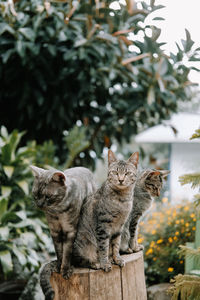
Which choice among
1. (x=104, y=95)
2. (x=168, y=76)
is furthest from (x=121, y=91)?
(x=168, y=76)

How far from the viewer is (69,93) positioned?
4.52 m

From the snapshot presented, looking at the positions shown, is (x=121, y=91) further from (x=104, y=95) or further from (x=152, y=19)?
(x=152, y=19)

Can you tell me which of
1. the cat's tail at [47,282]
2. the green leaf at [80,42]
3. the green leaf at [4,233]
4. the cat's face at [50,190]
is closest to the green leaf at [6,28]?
the green leaf at [80,42]

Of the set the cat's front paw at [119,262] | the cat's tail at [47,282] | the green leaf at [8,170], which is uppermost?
the green leaf at [8,170]

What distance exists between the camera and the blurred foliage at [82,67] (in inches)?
145

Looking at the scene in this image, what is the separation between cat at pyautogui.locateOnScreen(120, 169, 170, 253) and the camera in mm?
2258

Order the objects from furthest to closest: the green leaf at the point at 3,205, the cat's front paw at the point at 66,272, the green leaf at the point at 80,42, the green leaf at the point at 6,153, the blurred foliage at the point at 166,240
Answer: the green leaf at the point at 6,153, the green leaf at the point at 3,205, the green leaf at the point at 80,42, the blurred foliage at the point at 166,240, the cat's front paw at the point at 66,272

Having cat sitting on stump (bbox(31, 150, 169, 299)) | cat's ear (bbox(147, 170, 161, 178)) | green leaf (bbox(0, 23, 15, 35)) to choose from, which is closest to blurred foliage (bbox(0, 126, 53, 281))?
green leaf (bbox(0, 23, 15, 35))

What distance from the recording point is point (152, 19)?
3.01 m

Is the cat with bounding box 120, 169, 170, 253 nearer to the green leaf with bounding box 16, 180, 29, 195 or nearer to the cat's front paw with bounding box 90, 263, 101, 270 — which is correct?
the cat's front paw with bounding box 90, 263, 101, 270

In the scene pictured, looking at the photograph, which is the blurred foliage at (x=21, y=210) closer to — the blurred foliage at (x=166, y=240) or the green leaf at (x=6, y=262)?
the green leaf at (x=6, y=262)

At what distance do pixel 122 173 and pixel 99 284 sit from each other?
2.31 ft

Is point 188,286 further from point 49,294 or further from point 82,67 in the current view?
point 82,67

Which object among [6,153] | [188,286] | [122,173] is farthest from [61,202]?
[6,153]
